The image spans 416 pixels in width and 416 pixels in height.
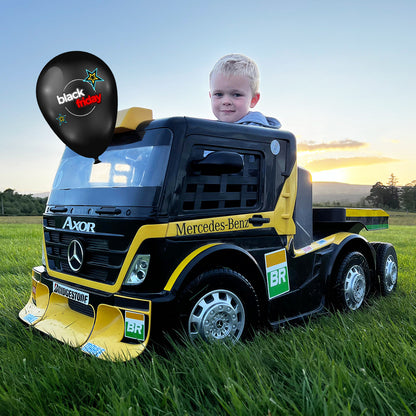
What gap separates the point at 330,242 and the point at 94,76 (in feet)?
9.78

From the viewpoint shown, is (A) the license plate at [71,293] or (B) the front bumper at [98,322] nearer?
(B) the front bumper at [98,322]

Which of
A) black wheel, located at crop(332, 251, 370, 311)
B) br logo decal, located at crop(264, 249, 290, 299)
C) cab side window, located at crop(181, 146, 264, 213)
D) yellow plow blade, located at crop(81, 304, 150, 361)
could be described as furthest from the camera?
black wheel, located at crop(332, 251, 370, 311)

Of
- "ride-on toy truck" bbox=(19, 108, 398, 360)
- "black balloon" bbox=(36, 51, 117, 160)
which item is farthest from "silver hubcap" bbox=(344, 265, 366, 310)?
"black balloon" bbox=(36, 51, 117, 160)

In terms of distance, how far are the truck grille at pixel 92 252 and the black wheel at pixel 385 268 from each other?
3691mm

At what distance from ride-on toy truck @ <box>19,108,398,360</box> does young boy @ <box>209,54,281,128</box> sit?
59cm

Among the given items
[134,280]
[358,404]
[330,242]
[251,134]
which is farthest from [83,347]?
[330,242]

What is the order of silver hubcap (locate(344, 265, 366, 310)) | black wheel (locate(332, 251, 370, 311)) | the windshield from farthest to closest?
silver hubcap (locate(344, 265, 366, 310)) < black wheel (locate(332, 251, 370, 311)) < the windshield

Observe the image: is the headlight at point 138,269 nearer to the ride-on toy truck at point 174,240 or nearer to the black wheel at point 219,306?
the ride-on toy truck at point 174,240

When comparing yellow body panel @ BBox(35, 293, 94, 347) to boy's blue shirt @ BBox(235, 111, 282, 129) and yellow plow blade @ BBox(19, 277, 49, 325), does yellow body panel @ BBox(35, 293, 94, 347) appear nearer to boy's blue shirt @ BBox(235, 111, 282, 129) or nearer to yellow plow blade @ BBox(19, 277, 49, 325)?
yellow plow blade @ BBox(19, 277, 49, 325)

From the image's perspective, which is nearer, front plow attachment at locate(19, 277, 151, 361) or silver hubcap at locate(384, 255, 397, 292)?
front plow attachment at locate(19, 277, 151, 361)

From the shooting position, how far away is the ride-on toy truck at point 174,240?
3.03 m

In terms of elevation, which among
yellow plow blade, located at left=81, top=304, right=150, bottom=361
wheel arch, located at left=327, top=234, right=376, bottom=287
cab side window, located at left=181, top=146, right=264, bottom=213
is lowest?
yellow plow blade, located at left=81, top=304, right=150, bottom=361

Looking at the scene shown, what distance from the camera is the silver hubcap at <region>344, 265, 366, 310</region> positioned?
4590 mm

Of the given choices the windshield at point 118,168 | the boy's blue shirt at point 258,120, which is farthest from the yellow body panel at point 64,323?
the boy's blue shirt at point 258,120
